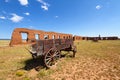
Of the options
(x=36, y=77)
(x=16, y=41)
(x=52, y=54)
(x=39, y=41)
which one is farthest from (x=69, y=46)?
(x=16, y=41)

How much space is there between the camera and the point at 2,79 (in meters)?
5.24

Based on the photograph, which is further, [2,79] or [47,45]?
[47,45]

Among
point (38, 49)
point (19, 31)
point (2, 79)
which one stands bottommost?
point (2, 79)

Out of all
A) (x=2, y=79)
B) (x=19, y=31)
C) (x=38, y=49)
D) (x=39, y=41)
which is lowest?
(x=2, y=79)

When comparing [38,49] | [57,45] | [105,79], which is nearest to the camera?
[105,79]

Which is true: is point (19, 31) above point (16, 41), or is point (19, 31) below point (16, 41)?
above

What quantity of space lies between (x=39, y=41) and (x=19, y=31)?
13.9 metres

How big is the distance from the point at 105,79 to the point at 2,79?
4.98 m

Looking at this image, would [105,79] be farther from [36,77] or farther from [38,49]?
[38,49]

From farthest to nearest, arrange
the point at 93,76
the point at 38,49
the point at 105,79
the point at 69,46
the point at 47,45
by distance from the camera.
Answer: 1. the point at 69,46
2. the point at 47,45
3. the point at 38,49
4. the point at 93,76
5. the point at 105,79

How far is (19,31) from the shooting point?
18.8 metres

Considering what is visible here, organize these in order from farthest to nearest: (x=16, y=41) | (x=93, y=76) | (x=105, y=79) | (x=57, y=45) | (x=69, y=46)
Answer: (x=16, y=41), (x=69, y=46), (x=57, y=45), (x=93, y=76), (x=105, y=79)

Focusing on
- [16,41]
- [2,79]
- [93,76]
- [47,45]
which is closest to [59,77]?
[93,76]

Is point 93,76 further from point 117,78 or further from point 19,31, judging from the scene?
point 19,31
